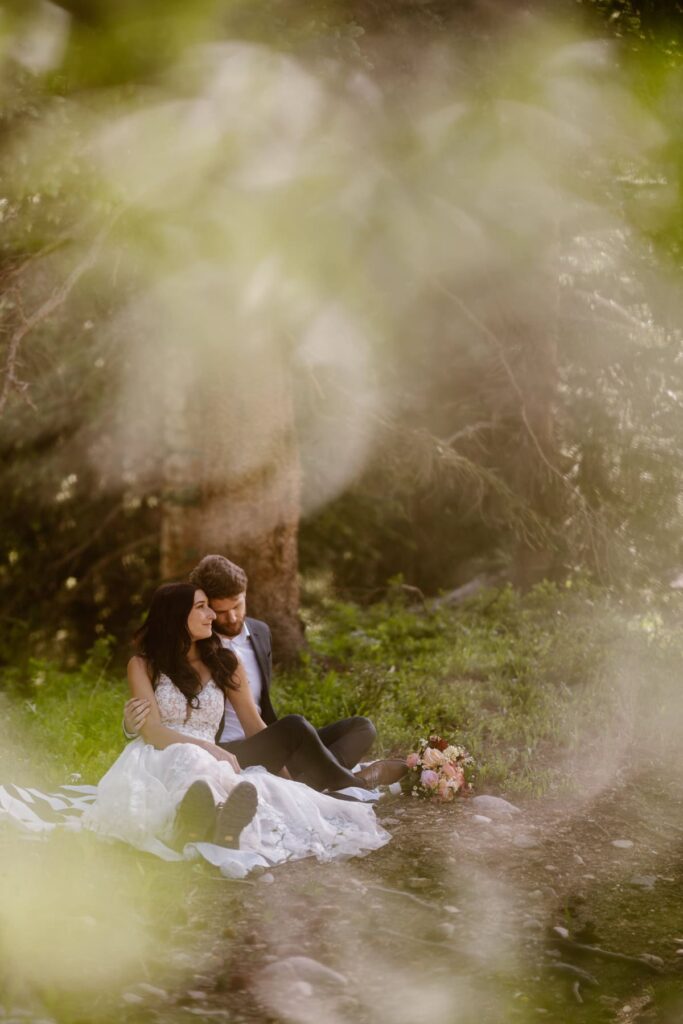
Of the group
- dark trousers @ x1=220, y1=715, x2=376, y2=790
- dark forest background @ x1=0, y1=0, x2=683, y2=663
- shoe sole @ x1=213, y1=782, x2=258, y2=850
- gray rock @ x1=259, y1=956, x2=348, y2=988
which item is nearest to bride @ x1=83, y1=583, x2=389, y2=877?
shoe sole @ x1=213, y1=782, x2=258, y2=850

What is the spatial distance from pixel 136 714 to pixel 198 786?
0.87 metres

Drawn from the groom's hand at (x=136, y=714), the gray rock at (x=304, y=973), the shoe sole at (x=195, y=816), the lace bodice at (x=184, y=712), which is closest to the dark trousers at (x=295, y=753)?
the lace bodice at (x=184, y=712)

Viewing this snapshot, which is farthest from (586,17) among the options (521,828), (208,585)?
(521,828)

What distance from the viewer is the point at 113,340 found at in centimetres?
1280

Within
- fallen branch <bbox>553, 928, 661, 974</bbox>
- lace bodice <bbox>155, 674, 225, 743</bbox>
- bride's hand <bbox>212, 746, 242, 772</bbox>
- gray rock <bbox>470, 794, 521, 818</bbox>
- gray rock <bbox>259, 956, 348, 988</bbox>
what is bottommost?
gray rock <bbox>470, 794, 521, 818</bbox>

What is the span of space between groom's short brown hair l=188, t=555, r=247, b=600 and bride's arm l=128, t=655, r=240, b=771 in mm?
601

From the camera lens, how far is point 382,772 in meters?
7.70

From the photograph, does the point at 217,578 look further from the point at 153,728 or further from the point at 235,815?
the point at 235,815

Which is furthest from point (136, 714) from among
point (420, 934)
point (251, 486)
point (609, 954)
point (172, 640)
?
point (251, 486)

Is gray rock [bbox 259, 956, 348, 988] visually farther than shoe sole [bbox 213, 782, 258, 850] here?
No

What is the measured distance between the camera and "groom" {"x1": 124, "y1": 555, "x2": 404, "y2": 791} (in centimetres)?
704

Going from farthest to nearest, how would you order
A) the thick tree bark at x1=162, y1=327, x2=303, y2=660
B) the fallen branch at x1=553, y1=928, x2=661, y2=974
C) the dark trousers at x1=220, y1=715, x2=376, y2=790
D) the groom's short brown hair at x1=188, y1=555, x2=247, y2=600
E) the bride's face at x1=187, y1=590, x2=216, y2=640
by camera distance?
the thick tree bark at x1=162, y1=327, x2=303, y2=660 < the dark trousers at x1=220, y1=715, x2=376, y2=790 < the groom's short brown hair at x1=188, y1=555, x2=247, y2=600 < the bride's face at x1=187, y1=590, x2=216, y2=640 < the fallen branch at x1=553, y1=928, x2=661, y2=974

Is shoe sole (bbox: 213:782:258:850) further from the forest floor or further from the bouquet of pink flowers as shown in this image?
the bouquet of pink flowers

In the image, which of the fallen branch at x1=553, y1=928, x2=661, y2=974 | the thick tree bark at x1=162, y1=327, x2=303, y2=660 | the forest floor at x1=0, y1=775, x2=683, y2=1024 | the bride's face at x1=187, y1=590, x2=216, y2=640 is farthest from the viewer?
the thick tree bark at x1=162, y1=327, x2=303, y2=660
